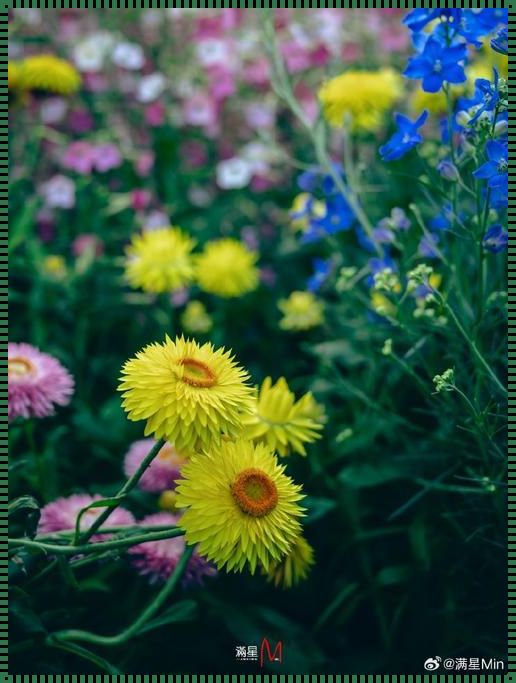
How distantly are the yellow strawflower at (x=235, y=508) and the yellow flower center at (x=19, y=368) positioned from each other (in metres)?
0.47

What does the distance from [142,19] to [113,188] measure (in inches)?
29.7

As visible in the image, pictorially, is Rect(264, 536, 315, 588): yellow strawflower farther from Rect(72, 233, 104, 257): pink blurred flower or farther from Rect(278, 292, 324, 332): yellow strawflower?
Rect(72, 233, 104, 257): pink blurred flower

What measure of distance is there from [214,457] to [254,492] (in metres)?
0.07

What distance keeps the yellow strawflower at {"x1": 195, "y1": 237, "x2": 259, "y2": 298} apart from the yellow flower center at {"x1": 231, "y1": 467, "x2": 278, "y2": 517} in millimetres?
1009

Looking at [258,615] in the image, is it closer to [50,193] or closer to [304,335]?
[304,335]

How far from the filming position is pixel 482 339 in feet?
4.83

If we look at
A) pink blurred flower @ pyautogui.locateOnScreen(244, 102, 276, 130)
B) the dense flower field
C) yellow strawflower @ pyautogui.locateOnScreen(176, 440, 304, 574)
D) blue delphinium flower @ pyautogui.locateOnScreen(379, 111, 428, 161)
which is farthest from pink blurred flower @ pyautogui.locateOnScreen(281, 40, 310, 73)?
yellow strawflower @ pyautogui.locateOnScreen(176, 440, 304, 574)

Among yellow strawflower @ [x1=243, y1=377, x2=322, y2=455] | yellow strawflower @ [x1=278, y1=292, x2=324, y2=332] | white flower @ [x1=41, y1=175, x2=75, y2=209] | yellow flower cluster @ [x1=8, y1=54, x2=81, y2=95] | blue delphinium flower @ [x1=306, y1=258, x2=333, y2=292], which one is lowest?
yellow strawflower @ [x1=243, y1=377, x2=322, y2=455]

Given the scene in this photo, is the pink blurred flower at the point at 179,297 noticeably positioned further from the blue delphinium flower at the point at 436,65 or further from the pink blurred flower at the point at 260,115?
the blue delphinium flower at the point at 436,65

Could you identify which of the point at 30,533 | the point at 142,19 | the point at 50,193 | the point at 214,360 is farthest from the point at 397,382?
the point at 142,19

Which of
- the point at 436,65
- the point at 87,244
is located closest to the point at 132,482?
the point at 436,65

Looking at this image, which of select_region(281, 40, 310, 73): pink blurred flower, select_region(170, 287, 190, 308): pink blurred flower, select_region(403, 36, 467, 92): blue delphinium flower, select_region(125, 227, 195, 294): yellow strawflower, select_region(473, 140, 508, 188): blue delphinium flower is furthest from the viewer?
select_region(281, 40, 310, 73): pink blurred flower

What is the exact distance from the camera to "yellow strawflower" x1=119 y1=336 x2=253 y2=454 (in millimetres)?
939

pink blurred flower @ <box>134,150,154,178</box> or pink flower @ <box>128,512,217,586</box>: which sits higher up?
pink blurred flower @ <box>134,150,154,178</box>
